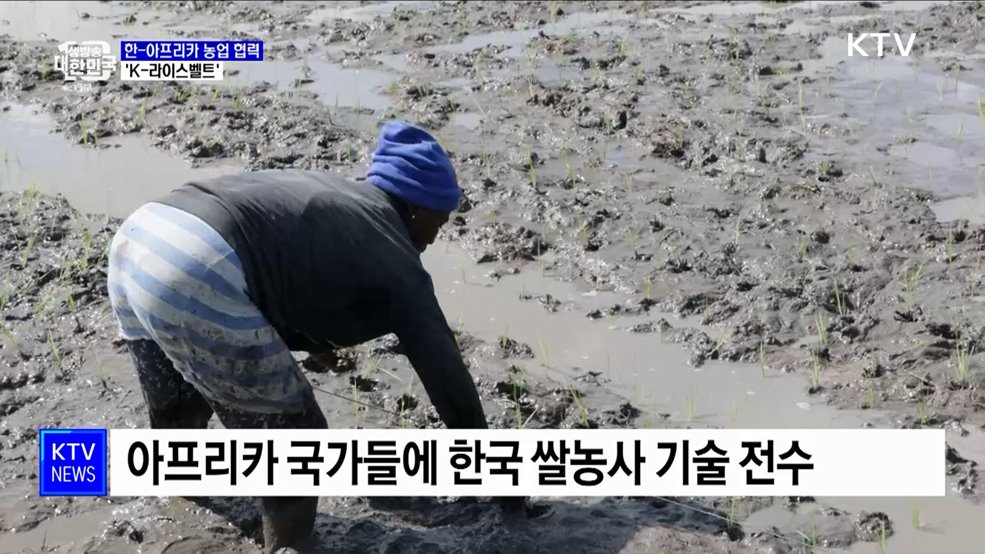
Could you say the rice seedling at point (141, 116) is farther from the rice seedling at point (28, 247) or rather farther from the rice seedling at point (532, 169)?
the rice seedling at point (532, 169)

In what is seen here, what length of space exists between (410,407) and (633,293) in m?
1.34

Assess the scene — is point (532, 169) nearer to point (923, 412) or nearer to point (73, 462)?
point (923, 412)

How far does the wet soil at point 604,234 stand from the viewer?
3.87m

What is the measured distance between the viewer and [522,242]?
582 cm

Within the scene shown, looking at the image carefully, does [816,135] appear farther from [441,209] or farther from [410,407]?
[441,209]

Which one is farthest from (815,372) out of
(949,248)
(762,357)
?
(949,248)

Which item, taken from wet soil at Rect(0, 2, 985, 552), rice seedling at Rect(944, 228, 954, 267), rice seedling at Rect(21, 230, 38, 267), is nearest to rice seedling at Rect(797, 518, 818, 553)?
wet soil at Rect(0, 2, 985, 552)

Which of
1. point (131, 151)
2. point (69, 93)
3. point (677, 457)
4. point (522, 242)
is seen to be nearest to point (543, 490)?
point (677, 457)
